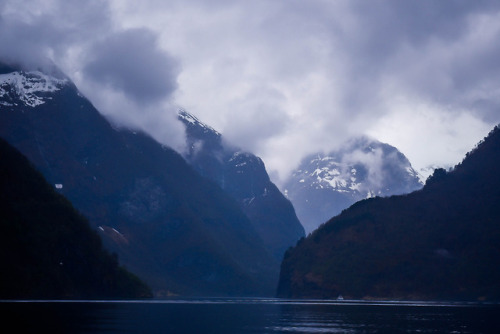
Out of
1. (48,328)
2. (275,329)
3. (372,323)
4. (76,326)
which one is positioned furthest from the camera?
(372,323)

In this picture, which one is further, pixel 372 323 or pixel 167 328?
pixel 372 323

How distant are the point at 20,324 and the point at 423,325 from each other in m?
73.3

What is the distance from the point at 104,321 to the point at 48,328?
25.3m

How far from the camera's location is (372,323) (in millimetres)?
129250

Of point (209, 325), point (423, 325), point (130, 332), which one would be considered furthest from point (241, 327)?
point (423, 325)

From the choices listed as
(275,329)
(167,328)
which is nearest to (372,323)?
(275,329)

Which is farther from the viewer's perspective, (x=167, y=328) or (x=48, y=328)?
(x=167, y=328)

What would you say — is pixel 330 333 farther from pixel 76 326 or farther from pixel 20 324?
pixel 20 324

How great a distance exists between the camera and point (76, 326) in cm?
10775

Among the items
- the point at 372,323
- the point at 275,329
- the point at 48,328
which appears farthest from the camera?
the point at 372,323

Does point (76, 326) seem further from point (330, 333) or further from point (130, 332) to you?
point (330, 333)

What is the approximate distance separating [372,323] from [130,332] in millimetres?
52357

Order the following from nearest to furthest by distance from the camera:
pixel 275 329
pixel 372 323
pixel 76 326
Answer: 1. pixel 76 326
2. pixel 275 329
3. pixel 372 323

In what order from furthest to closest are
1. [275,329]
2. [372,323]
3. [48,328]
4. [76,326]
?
[372,323]
[275,329]
[76,326]
[48,328]
